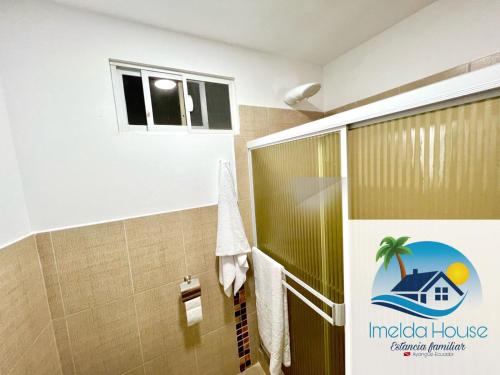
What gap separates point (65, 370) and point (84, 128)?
1.20 m

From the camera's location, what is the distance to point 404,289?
0.60 meters

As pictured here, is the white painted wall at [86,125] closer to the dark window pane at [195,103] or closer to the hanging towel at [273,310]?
the dark window pane at [195,103]

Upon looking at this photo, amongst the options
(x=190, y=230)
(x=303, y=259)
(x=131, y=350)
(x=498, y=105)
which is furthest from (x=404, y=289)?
(x=131, y=350)

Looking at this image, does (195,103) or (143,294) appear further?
(195,103)

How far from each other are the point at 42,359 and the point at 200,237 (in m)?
0.84

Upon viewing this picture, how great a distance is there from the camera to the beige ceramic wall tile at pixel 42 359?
30.5 inches

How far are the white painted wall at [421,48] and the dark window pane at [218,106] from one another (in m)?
0.93

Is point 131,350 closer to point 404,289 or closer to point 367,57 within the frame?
point 404,289

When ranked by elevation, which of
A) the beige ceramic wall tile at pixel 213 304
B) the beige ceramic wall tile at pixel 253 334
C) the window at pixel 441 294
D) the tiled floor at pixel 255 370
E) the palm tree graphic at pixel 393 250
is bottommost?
the tiled floor at pixel 255 370

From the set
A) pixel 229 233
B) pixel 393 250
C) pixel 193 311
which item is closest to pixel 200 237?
pixel 229 233

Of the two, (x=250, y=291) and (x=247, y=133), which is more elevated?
(x=247, y=133)

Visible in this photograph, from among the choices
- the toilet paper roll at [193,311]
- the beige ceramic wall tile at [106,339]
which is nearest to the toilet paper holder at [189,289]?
the toilet paper roll at [193,311]

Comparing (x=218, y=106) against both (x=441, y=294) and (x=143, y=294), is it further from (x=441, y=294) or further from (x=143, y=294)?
(x=441, y=294)

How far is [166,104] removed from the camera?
1162 mm
